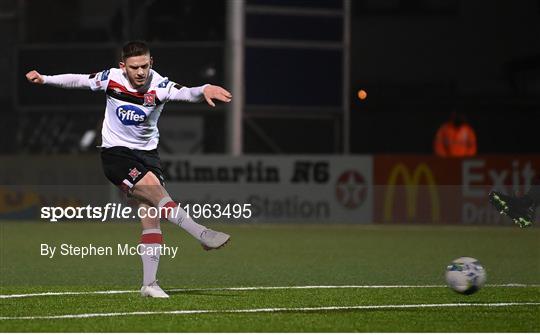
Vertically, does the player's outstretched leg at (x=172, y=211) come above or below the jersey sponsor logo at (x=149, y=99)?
below

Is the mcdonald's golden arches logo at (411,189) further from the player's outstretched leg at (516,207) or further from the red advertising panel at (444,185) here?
the player's outstretched leg at (516,207)

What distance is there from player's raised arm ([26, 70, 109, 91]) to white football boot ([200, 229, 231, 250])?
5.27 feet

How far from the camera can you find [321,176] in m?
26.0

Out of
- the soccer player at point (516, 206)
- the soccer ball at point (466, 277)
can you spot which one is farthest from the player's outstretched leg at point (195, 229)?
the soccer player at point (516, 206)

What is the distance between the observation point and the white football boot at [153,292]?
1166 centimetres

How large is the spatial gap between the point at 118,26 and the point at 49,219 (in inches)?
327

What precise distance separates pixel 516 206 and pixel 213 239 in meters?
3.05

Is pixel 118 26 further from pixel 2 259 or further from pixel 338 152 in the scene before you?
pixel 2 259

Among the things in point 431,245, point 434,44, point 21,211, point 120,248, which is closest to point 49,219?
point 21,211

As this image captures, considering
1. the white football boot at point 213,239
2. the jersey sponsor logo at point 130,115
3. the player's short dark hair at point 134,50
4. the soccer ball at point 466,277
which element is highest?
the player's short dark hair at point 134,50

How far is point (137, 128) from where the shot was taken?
38.2 feet

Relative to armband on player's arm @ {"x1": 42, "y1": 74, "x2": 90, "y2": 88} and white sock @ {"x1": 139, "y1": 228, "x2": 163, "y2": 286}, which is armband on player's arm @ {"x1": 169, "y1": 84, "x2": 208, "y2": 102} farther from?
white sock @ {"x1": 139, "y1": 228, "x2": 163, "y2": 286}

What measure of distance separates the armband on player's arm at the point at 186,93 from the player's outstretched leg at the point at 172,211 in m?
0.75

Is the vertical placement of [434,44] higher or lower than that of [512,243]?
higher
